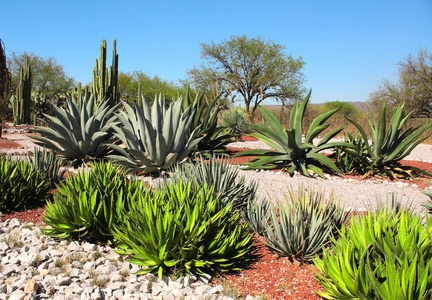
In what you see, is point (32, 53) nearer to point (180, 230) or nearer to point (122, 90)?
point (122, 90)

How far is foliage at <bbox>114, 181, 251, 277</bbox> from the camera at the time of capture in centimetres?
325

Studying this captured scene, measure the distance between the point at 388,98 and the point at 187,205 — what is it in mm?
35343

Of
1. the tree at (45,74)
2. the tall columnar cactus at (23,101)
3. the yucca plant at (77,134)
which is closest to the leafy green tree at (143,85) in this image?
the tree at (45,74)

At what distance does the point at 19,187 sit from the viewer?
5.17 metres

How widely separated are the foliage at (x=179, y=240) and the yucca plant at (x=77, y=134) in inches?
194

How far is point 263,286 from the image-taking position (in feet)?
10.5

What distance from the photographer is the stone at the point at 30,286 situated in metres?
3.10

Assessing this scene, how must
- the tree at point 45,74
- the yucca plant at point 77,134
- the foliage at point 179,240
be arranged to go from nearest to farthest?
1. the foliage at point 179,240
2. the yucca plant at point 77,134
3. the tree at point 45,74

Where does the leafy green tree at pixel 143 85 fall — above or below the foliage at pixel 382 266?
above

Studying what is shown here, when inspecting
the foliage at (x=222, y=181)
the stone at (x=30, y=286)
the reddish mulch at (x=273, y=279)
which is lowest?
the stone at (x=30, y=286)

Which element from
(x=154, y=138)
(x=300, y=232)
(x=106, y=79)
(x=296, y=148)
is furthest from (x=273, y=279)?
(x=106, y=79)

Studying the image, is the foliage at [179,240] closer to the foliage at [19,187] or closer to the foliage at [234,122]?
the foliage at [19,187]

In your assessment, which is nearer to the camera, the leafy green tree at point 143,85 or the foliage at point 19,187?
the foliage at point 19,187

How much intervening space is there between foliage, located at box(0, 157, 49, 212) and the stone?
2227 millimetres
